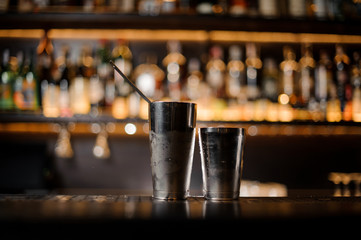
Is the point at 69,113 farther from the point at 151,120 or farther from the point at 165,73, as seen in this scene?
the point at 151,120

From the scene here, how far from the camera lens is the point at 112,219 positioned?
15.8 inches

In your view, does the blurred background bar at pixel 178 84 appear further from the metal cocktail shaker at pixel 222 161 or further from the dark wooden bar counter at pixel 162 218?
the dark wooden bar counter at pixel 162 218

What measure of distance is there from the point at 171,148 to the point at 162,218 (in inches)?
6.7

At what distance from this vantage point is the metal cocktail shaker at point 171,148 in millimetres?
565

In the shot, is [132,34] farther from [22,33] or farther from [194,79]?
[22,33]

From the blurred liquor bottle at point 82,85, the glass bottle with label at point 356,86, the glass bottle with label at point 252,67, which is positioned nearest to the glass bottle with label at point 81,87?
the blurred liquor bottle at point 82,85

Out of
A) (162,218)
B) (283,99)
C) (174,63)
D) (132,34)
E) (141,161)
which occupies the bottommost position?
(141,161)

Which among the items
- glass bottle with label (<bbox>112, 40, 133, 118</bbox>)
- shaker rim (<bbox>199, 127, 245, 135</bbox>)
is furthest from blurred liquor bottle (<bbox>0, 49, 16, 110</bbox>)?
shaker rim (<bbox>199, 127, 245, 135</bbox>)

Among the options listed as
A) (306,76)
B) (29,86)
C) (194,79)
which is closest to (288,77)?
(306,76)

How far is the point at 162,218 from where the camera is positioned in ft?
1.34

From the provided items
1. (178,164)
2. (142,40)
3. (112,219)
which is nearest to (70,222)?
(112,219)

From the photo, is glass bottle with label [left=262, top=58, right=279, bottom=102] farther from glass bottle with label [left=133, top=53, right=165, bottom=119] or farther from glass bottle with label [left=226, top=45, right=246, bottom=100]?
glass bottle with label [left=133, top=53, right=165, bottom=119]

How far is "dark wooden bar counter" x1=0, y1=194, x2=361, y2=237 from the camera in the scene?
389mm

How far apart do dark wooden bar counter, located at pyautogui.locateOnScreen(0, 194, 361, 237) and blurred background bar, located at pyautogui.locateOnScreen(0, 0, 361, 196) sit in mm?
1113
